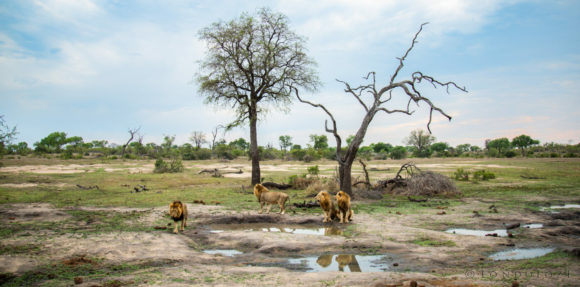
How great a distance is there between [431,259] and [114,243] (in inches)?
239

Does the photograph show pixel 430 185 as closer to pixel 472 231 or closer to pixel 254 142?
pixel 472 231

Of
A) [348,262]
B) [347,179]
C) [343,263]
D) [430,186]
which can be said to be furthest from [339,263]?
[430,186]

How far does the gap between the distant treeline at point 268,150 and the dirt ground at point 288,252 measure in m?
46.0

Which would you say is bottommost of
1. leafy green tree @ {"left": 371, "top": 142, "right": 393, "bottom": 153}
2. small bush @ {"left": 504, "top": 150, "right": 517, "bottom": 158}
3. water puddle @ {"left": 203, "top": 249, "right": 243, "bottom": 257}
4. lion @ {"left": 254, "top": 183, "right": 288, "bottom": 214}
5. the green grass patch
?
water puddle @ {"left": 203, "top": 249, "right": 243, "bottom": 257}

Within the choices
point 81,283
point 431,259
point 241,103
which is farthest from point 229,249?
point 241,103

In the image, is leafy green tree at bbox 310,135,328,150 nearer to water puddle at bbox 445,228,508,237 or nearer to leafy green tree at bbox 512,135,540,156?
leafy green tree at bbox 512,135,540,156

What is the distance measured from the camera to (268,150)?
6881cm

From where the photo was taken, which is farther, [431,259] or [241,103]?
[241,103]

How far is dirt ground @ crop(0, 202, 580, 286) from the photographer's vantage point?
488cm

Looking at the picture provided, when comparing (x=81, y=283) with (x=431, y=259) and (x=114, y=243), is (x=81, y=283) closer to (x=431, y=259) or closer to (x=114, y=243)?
(x=114, y=243)

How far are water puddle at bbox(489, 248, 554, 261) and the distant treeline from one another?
158ft

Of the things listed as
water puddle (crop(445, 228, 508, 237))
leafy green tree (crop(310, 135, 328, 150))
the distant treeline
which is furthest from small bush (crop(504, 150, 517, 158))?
water puddle (crop(445, 228, 508, 237))

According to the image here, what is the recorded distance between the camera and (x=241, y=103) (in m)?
20.6

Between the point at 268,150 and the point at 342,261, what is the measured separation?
62864 millimetres
